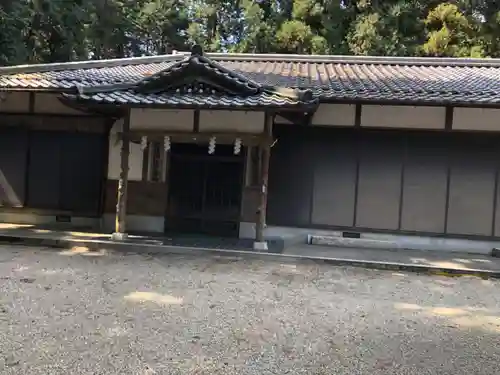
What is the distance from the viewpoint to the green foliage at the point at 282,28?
19.3 m

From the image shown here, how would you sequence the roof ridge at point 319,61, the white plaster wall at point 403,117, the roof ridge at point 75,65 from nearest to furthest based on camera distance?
the white plaster wall at point 403,117 < the roof ridge at point 75,65 < the roof ridge at point 319,61

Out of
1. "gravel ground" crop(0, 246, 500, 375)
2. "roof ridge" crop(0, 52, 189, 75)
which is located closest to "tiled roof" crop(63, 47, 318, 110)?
"gravel ground" crop(0, 246, 500, 375)

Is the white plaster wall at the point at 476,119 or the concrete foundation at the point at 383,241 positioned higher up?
the white plaster wall at the point at 476,119

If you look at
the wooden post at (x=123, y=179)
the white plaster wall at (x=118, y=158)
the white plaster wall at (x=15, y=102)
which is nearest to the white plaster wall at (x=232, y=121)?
the wooden post at (x=123, y=179)

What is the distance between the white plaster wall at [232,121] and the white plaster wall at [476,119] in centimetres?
395

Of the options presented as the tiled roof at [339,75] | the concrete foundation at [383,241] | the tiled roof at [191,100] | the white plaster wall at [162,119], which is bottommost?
the concrete foundation at [383,241]

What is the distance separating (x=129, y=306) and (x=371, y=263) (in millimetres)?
4325

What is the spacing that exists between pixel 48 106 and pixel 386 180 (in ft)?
24.4

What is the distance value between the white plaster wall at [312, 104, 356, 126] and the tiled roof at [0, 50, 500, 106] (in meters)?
0.41

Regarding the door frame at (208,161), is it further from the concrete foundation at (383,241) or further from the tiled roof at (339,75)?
the tiled roof at (339,75)

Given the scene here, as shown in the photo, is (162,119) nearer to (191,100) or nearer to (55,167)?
(191,100)

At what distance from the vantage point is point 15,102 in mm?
10914

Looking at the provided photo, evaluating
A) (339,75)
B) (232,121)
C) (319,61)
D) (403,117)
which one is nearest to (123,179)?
(232,121)

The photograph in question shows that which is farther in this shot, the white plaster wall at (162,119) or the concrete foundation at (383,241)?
the concrete foundation at (383,241)
